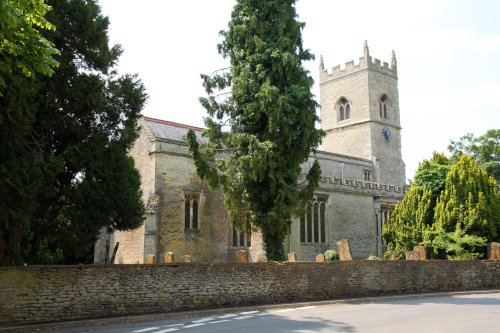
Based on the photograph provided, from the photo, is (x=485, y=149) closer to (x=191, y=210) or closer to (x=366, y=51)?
(x=366, y=51)

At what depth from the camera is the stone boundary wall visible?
11016 millimetres

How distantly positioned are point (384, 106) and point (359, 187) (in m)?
16.6

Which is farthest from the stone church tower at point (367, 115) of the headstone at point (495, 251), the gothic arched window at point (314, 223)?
the headstone at point (495, 251)

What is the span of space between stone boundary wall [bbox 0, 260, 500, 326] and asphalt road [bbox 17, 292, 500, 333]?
0.89 meters

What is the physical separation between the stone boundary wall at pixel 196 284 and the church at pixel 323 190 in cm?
362

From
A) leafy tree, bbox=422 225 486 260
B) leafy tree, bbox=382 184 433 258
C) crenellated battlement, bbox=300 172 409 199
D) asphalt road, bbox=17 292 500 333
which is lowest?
asphalt road, bbox=17 292 500 333

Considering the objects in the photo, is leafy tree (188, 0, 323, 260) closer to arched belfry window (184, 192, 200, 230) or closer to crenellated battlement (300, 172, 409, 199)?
arched belfry window (184, 192, 200, 230)

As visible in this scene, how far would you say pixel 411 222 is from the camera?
25422mm

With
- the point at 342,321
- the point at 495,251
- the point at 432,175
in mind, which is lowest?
the point at 342,321

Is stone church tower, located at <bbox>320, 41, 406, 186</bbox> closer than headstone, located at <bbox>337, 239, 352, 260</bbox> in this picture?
No

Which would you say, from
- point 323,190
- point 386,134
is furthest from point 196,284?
point 386,134

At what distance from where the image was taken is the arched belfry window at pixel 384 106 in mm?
47938

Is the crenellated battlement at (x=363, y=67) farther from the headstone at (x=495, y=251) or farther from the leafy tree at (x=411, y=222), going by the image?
the headstone at (x=495, y=251)

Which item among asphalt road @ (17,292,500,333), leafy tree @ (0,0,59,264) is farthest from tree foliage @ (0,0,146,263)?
asphalt road @ (17,292,500,333)
